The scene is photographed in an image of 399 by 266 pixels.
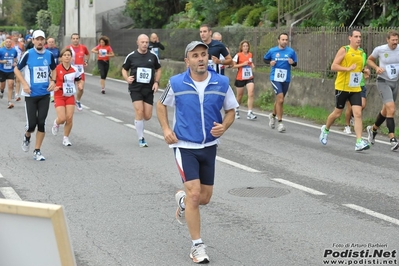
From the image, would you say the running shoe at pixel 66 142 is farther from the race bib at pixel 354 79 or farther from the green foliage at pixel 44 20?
the green foliage at pixel 44 20

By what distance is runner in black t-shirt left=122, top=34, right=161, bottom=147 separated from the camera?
14.0 meters

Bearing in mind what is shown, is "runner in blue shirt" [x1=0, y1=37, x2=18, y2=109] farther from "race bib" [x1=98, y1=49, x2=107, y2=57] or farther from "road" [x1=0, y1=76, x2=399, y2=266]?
"road" [x1=0, y1=76, x2=399, y2=266]

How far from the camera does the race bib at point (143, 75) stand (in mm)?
Answer: 14031

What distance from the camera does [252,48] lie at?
81.5ft

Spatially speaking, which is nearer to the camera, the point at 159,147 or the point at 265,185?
the point at 265,185

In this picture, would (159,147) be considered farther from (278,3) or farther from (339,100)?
(278,3)

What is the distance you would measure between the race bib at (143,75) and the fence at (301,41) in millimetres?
5726

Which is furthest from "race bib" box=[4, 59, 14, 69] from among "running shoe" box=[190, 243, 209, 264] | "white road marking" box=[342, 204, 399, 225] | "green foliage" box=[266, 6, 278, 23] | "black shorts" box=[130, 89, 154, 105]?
"running shoe" box=[190, 243, 209, 264]

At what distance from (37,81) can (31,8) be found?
68.7 m

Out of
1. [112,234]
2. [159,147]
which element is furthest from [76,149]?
[112,234]

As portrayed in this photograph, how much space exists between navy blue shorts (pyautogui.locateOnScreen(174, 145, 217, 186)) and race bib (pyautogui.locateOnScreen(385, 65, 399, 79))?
7.55 metres

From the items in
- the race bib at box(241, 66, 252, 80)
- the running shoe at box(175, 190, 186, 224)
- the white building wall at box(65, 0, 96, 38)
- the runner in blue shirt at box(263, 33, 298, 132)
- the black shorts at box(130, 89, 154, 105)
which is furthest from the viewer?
the white building wall at box(65, 0, 96, 38)

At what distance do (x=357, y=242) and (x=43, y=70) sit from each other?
6.67 meters

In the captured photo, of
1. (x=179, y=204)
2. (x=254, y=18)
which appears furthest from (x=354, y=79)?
(x=254, y=18)
